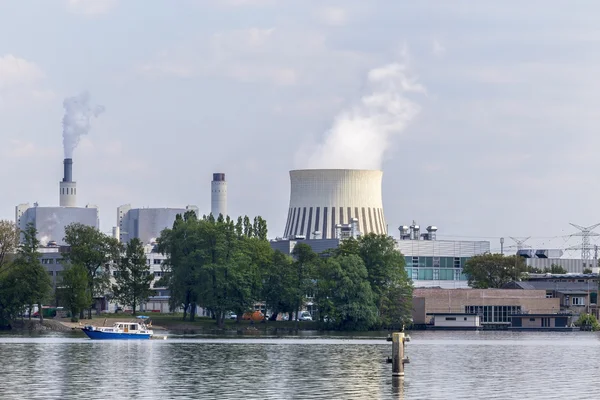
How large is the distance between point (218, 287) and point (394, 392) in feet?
263

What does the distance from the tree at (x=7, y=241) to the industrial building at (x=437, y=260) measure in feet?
235

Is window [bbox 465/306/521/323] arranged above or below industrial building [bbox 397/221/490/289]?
below

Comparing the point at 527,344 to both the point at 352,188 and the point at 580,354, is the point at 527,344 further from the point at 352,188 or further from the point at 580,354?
the point at 352,188

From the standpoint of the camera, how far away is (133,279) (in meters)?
146

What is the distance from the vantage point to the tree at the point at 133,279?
14412 cm

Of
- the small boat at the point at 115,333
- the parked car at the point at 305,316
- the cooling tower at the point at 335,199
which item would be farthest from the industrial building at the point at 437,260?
the small boat at the point at 115,333

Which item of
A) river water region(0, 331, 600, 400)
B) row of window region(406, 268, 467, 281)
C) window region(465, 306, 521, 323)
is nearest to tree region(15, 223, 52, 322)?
river water region(0, 331, 600, 400)

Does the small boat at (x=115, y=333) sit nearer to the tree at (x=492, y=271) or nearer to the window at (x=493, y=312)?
the window at (x=493, y=312)

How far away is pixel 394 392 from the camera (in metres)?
52.2

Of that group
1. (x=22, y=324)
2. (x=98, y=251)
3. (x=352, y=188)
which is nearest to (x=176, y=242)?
(x=98, y=251)

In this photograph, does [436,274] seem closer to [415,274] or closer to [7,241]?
[415,274]

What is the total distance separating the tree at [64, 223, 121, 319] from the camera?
5502 inches

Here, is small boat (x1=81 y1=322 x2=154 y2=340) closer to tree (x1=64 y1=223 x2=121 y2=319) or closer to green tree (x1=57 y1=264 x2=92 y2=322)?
green tree (x1=57 y1=264 x2=92 y2=322)

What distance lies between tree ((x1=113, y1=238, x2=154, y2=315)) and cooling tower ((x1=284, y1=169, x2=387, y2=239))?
35.1m
